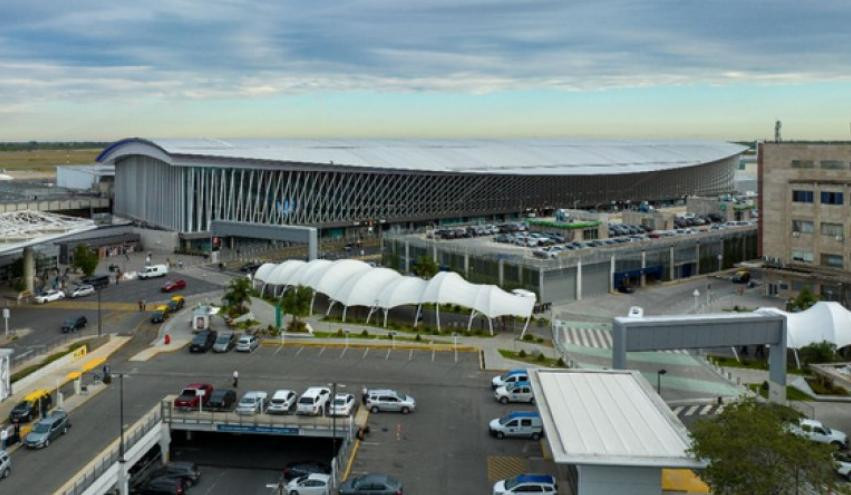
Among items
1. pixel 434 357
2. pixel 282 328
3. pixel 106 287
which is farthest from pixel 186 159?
pixel 434 357

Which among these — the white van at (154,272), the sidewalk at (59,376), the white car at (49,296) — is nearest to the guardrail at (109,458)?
the sidewalk at (59,376)

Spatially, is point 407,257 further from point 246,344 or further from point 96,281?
point 246,344

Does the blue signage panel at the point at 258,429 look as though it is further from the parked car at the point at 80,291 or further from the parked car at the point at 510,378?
the parked car at the point at 80,291

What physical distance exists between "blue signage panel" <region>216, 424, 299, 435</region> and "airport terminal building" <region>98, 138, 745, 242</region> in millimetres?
51295

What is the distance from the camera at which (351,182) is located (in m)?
86.6

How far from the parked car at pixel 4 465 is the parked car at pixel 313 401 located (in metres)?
9.62

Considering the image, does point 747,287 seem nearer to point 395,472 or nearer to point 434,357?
point 434,357

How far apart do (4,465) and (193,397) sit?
748cm

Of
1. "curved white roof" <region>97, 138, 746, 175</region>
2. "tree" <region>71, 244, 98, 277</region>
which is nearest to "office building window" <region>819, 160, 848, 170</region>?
"curved white roof" <region>97, 138, 746, 175</region>

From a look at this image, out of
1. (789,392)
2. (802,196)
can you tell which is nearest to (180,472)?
(789,392)

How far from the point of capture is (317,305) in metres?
51.1

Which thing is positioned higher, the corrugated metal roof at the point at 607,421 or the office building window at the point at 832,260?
the office building window at the point at 832,260

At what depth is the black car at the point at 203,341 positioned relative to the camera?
39562 millimetres

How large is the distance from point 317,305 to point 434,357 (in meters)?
14.7
